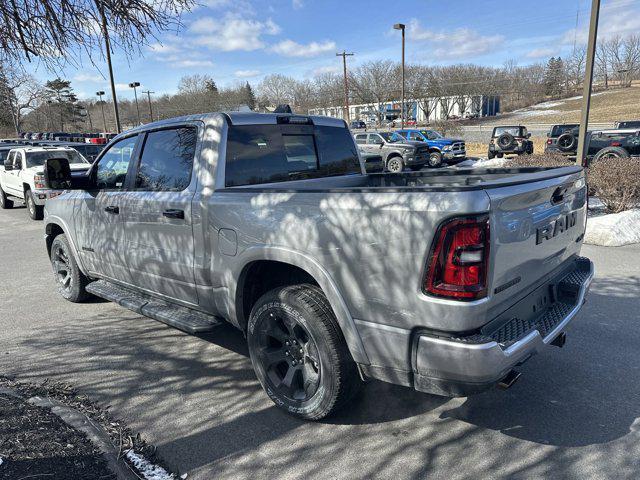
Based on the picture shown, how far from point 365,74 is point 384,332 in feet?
281

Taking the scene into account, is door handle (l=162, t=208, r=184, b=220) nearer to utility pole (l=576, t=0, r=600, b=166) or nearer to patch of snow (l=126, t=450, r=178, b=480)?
patch of snow (l=126, t=450, r=178, b=480)

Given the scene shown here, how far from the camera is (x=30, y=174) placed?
12.3 m

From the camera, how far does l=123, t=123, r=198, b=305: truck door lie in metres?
3.58

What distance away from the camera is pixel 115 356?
13.5 feet

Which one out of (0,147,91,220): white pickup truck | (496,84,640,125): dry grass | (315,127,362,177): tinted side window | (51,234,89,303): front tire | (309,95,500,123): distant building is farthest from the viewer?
(309,95,500,123): distant building

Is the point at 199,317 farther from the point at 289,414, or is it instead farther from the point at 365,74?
the point at 365,74

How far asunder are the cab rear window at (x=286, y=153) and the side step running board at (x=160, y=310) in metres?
1.04

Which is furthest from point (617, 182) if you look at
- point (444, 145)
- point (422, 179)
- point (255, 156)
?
point (444, 145)

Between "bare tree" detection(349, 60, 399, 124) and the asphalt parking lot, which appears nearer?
the asphalt parking lot

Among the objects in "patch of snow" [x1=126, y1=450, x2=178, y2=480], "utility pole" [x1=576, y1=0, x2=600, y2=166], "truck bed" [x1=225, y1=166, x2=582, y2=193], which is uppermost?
"utility pole" [x1=576, y1=0, x2=600, y2=166]

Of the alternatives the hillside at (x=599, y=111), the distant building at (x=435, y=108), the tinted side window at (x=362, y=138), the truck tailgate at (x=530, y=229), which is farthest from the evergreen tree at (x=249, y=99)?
the hillside at (x=599, y=111)

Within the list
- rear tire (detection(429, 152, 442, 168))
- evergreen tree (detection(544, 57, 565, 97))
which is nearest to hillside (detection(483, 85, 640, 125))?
evergreen tree (detection(544, 57, 565, 97))

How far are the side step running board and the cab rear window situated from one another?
104cm

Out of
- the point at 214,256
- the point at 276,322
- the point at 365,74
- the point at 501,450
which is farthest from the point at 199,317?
the point at 365,74
